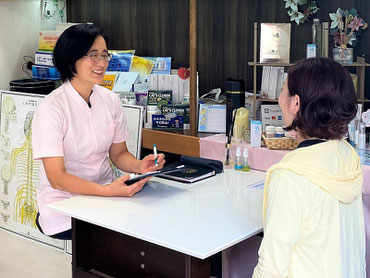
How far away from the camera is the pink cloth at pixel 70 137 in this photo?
2504 mm

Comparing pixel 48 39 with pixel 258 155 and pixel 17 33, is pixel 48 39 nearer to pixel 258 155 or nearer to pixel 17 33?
pixel 17 33

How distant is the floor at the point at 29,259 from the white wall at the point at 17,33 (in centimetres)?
122

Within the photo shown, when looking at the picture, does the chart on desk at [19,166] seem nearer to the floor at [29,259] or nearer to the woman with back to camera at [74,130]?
the floor at [29,259]

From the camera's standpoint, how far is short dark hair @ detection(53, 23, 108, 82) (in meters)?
2.65

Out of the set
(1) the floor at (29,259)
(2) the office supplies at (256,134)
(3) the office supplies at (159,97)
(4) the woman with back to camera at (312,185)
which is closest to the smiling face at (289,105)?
(4) the woman with back to camera at (312,185)

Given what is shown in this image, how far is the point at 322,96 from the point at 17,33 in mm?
3380

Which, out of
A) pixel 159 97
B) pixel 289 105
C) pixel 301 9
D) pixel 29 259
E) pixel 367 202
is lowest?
pixel 29 259

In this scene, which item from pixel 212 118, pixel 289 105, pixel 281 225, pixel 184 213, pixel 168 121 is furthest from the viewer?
pixel 168 121

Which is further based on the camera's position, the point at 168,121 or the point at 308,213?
the point at 168,121

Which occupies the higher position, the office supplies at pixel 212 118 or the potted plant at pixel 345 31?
the potted plant at pixel 345 31

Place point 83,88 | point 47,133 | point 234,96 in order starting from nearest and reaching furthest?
point 47,133 → point 83,88 → point 234,96

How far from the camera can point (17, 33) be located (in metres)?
4.53

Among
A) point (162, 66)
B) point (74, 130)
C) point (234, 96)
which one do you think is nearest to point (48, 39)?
point (162, 66)

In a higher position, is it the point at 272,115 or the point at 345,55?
the point at 345,55
